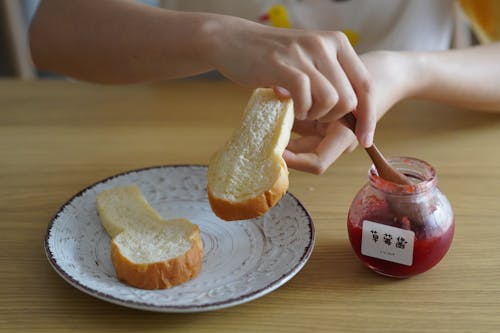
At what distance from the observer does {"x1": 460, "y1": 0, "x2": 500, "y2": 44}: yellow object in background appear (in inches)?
55.4

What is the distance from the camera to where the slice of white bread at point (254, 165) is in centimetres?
76

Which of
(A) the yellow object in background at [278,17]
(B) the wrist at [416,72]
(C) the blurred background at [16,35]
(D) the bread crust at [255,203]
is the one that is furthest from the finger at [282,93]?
(C) the blurred background at [16,35]

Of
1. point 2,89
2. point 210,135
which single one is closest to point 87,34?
point 210,135

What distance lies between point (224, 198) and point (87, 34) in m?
0.54

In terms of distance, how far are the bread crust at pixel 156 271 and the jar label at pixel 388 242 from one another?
212mm

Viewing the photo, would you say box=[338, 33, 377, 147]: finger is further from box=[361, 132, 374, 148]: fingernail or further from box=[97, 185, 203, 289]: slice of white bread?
box=[97, 185, 203, 289]: slice of white bread

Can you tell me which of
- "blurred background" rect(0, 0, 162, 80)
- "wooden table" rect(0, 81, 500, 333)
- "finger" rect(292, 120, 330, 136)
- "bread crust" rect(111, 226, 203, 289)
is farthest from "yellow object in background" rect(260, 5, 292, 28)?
"blurred background" rect(0, 0, 162, 80)

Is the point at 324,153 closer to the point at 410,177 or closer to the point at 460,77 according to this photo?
the point at 410,177

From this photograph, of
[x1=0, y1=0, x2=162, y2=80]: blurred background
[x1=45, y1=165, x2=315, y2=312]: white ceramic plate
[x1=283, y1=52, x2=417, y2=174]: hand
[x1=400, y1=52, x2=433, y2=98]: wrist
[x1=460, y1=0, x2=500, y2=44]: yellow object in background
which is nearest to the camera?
[x1=45, y1=165, x2=315, y2=312]: white ceramic plate

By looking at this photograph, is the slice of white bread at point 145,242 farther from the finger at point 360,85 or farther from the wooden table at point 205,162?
the finger at point 360,85

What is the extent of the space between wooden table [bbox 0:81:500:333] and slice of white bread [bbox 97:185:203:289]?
0.15 ft

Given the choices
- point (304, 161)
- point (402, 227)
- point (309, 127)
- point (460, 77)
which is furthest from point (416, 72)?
point (402, 227)

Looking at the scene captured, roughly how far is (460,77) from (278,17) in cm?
48

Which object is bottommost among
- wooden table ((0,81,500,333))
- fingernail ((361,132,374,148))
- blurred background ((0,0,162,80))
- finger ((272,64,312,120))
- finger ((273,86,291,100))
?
blurred background ((0,0,162,80))
